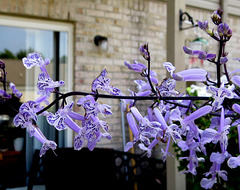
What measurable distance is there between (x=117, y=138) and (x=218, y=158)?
3.59 meters

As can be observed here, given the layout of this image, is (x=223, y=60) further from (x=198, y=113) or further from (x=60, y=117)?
(x=60, y=117)

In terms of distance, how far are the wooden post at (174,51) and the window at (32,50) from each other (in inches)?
49.2

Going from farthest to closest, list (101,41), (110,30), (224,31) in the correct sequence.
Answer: (110,30) → (101,41) → (224,31)

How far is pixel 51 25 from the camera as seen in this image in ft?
12.0

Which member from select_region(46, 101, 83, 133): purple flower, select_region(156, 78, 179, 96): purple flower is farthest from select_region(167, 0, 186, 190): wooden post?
select_region(46, 101, 83, 133): purple flower

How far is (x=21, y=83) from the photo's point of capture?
11.5 ft

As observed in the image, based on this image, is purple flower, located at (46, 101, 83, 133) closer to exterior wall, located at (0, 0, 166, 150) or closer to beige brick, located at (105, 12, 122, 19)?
exterior wall, located at (0, 0, 166, 150)

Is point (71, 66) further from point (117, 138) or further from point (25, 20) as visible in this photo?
point (117, 138)

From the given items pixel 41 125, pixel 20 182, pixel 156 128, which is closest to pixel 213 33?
pixel 156 128

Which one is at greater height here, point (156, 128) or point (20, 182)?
point (156, 128)

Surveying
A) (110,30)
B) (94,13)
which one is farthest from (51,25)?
(110,30)

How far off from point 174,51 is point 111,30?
122 centimetres

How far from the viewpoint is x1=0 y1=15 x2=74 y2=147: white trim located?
342 cm

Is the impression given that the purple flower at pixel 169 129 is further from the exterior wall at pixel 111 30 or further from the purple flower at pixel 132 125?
the exterior wall at pixel 111 30
